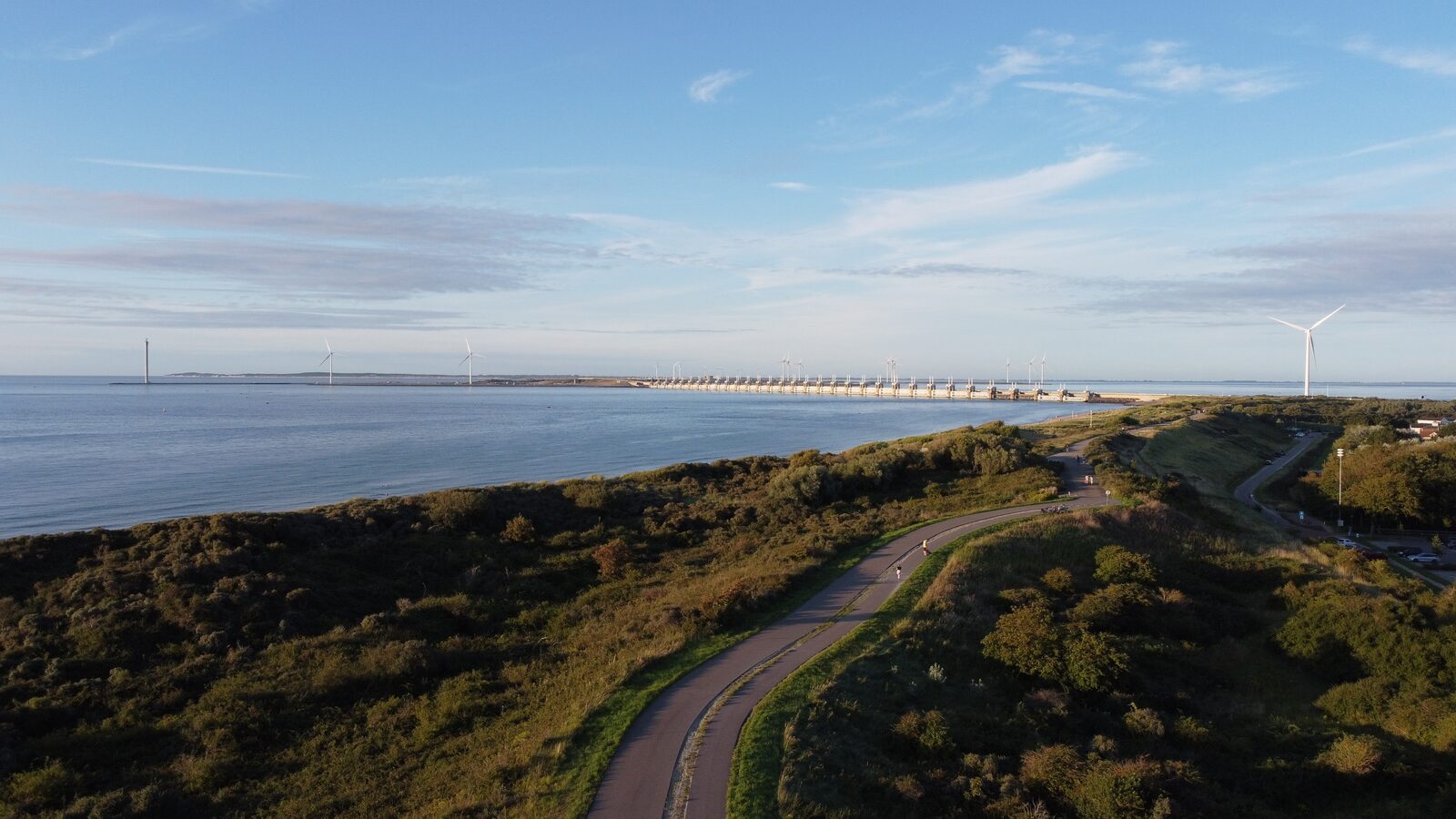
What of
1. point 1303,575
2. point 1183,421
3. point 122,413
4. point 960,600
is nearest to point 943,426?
A: point 1183,421

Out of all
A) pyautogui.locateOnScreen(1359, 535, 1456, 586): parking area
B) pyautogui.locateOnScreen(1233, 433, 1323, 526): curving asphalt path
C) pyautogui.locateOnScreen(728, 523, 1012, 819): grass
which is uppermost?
pyautogui.locateOnScreen(728, 523, 1012, 819): grass

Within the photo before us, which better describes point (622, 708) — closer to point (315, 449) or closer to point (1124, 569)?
point (1124, 569)

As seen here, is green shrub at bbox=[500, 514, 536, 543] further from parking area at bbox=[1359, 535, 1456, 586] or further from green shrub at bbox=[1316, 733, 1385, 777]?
parking area at bbox=[1359, 535, 1456, 586]

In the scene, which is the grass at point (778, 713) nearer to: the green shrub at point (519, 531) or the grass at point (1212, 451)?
the green shrub at point (519, 531)

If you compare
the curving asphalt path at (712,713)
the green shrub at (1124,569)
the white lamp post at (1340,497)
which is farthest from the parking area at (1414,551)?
the curving asphalt path at (712,713)

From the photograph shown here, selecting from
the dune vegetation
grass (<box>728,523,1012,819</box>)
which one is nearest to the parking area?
the dune vegetation

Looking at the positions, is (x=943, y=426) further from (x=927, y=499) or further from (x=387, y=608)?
(x=387, y=608)

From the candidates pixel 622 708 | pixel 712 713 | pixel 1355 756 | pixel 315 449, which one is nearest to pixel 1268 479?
pixel 1355 756
